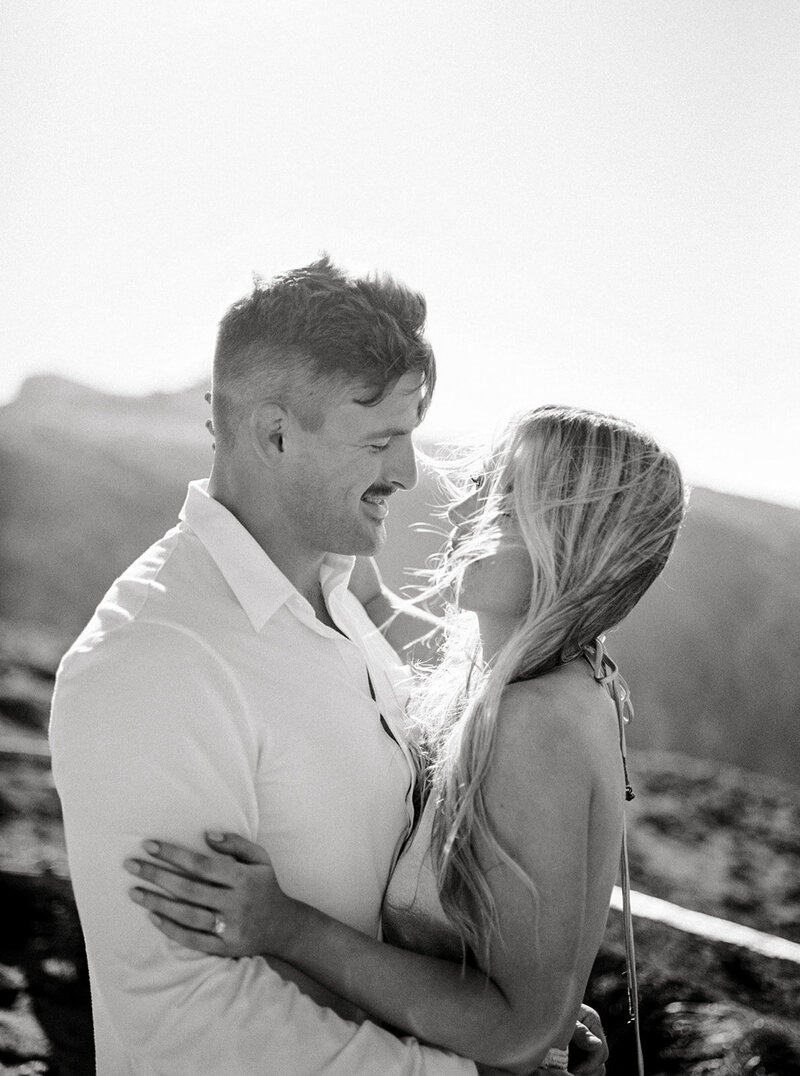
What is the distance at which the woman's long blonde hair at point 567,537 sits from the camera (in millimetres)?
1695

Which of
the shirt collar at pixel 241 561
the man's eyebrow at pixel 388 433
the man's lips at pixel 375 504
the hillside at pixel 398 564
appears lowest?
the hillside at pixel 398 564

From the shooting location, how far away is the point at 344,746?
70.4 inches

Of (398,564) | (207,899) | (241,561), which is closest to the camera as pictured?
(207,899)

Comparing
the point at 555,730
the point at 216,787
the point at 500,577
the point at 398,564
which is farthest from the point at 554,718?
the point at 398,564

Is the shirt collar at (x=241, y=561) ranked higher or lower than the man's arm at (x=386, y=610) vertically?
higher

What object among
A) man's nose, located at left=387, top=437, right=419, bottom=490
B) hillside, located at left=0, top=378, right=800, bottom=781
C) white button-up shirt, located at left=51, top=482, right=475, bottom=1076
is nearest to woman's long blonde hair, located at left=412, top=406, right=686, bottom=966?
white button-up shirt, located at left=51, top=482, right=475, bottom=1076

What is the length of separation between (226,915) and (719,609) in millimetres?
4863

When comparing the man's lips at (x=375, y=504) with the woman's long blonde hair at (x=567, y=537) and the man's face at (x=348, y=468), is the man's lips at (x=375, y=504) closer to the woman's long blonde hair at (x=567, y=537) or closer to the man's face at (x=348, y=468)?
the man's face at (x=348, y=468)

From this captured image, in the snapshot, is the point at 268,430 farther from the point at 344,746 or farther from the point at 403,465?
the point at 344,746

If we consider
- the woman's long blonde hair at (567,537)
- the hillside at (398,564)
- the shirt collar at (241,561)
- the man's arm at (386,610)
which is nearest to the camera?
the woman's long blonde hair at (567,537)

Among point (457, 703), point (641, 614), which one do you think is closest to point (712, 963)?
point (457, 703)

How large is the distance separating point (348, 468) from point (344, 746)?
56cm

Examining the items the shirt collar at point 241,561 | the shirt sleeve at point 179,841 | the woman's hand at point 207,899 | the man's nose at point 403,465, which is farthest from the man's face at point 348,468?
the woman's hand at point 207,899

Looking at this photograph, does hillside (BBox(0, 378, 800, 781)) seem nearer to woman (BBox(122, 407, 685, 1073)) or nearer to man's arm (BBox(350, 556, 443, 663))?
man's arm (BBox(350, 556, 443, 663))
